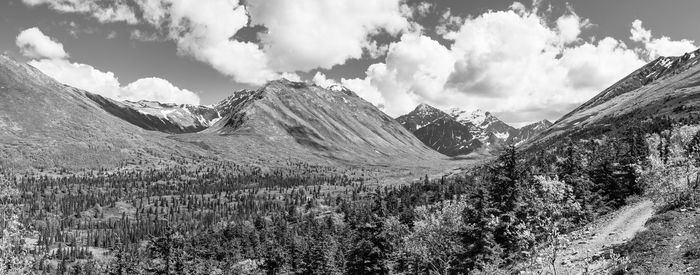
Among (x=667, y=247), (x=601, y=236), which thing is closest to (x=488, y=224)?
(x=667, y=247)

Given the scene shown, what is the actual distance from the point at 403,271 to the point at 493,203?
55.3 meters

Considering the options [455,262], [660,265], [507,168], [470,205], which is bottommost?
[455,262]

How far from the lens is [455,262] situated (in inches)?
2154

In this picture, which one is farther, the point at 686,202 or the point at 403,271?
the point at 403,271

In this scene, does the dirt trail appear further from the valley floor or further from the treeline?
the treeline

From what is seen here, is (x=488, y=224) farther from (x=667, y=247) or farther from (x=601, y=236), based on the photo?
(x=601, y=236)

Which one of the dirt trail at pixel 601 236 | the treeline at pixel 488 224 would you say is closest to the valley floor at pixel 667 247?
the dirt trail at pixel 601 236

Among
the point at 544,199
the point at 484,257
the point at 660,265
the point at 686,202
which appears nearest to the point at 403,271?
the point at 484,257

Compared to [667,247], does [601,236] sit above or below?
below

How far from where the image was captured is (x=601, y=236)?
5484 cm

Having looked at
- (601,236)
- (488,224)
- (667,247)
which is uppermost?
(488,224)

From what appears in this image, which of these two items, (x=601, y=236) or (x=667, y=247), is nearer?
(x=667, y=247)

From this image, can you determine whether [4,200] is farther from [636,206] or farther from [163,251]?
[636,206]

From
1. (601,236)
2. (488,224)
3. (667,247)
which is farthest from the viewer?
(601,236)
